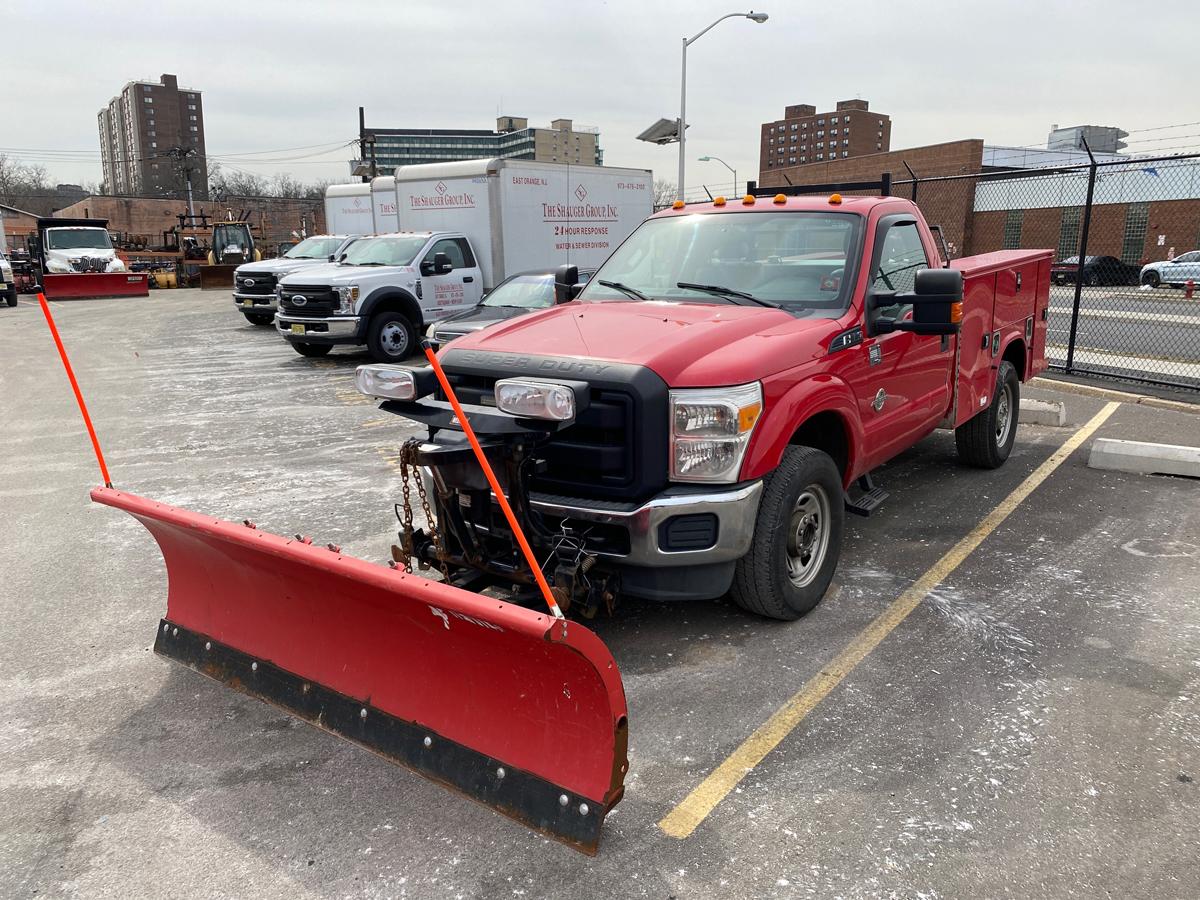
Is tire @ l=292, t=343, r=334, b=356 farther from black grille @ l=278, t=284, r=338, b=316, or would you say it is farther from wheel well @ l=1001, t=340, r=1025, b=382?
wheel well @ l=1001, t=340, r=1025, b=382

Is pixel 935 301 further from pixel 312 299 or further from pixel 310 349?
pixel 310 349

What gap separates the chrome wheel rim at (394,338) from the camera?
559 inches

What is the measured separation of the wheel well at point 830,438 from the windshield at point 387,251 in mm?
10977

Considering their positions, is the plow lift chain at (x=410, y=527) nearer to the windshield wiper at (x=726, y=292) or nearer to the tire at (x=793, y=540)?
the tire at (x=793, y=540)

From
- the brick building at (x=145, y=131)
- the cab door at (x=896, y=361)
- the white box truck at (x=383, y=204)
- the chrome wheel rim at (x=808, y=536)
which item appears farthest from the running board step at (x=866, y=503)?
the brick building at (x=145, y=131)

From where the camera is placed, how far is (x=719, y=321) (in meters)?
4.33

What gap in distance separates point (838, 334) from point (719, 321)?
63 cm

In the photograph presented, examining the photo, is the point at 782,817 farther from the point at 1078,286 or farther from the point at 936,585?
→ the point at 1078,286

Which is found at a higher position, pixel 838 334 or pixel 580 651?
pixel 838 334

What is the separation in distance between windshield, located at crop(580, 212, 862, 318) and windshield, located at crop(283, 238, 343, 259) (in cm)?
1636

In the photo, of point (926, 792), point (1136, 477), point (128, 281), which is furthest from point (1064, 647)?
point (128, 281)

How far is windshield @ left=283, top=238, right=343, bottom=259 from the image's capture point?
20.3 metres

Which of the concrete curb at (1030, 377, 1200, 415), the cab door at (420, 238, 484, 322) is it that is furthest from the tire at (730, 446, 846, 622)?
the cab door at (420, 238, 484, 322)

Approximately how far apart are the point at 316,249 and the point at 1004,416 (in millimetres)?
17008
